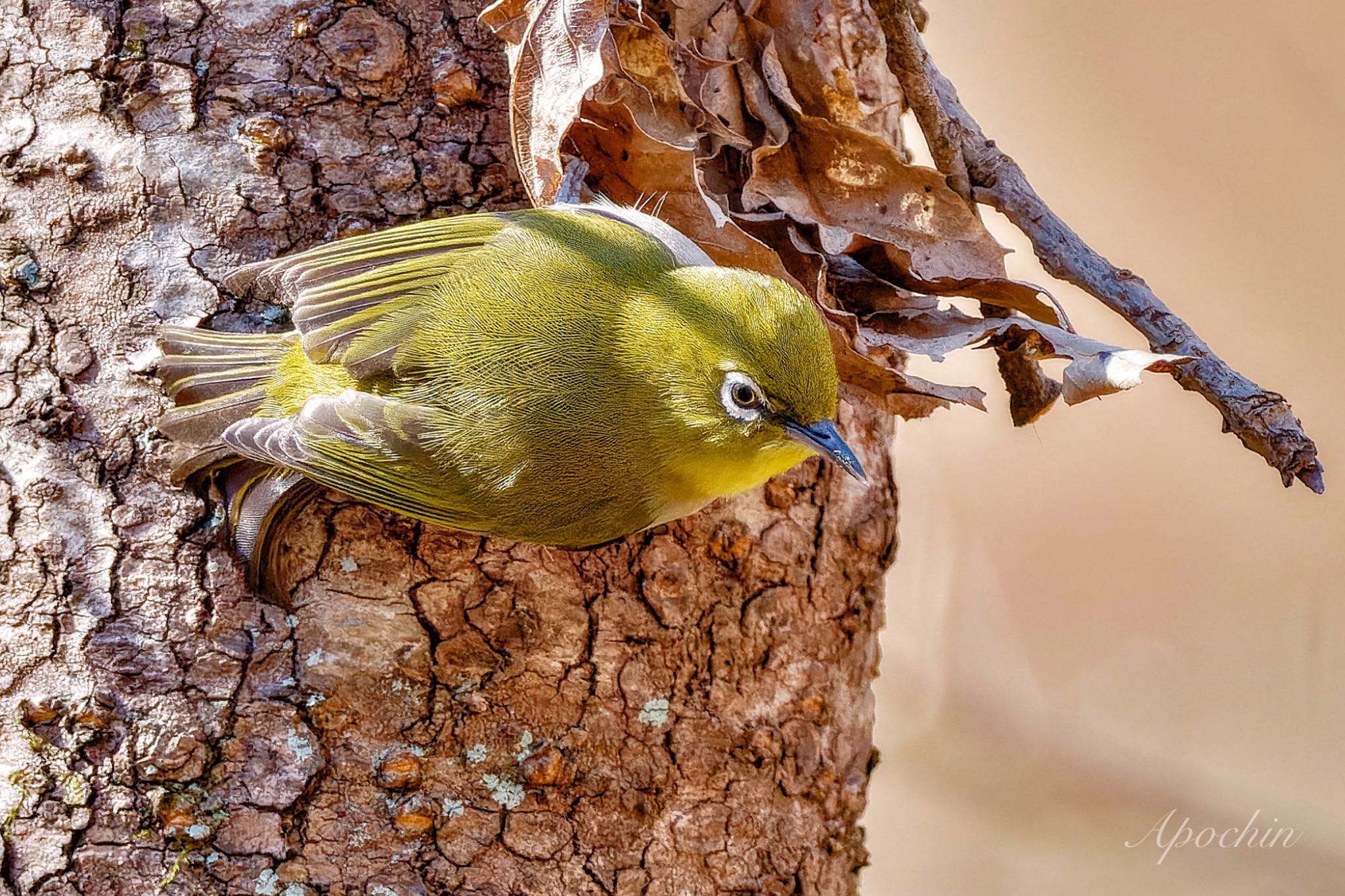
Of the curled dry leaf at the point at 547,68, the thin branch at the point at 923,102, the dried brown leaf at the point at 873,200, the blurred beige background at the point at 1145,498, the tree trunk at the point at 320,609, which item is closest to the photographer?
the tree trunk at the point at 320,609

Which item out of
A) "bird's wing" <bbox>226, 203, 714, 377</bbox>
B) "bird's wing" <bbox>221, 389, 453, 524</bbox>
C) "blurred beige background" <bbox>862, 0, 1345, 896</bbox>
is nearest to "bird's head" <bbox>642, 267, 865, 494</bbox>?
"bird's wing" <bbox>226, 203, 714, 377</bbox>

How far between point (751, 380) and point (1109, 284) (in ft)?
2.61

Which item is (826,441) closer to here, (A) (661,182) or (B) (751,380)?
(B) (751,380)

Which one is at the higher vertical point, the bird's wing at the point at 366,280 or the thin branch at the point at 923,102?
the thin branch at the point at 923,102

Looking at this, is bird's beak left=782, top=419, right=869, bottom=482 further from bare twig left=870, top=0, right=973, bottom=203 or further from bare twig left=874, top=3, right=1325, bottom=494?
bare twig left=870, top=0, right=973, bottom=203

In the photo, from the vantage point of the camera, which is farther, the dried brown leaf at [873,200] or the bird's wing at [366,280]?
the dried brown leaf at [873,200]

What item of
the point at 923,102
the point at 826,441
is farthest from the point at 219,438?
the point at 923,102

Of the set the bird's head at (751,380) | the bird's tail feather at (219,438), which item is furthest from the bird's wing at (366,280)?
the bird's head at (751,380)

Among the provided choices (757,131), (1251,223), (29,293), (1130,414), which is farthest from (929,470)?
(29,293)

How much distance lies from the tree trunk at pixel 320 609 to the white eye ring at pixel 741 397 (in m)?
0.33

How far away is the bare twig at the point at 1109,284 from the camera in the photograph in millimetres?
1869

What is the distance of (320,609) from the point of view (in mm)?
2080

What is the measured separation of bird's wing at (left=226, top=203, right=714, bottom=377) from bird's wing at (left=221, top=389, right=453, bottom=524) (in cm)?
10

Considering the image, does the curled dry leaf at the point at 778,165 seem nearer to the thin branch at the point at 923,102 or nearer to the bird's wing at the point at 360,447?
the thin branch at the point at 923,102
